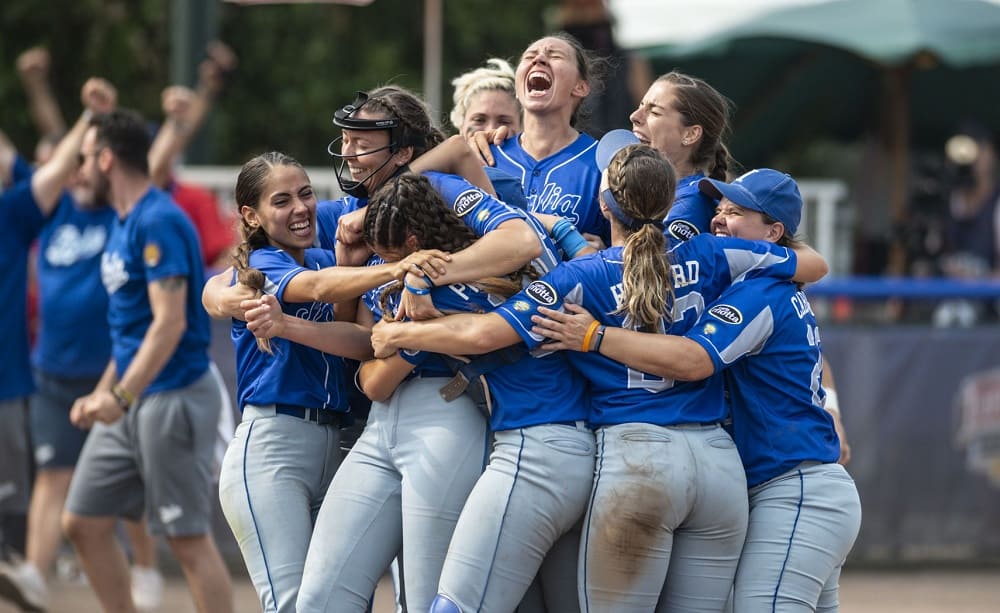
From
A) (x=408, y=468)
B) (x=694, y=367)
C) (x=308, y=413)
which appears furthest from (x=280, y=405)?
(x=694, y=367)

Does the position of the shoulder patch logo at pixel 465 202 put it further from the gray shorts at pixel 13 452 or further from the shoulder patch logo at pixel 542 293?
the gray shorts at pixel 13 452

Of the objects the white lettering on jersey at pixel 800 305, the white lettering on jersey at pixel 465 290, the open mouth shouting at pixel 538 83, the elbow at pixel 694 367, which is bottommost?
the elbow at pixel 694 367

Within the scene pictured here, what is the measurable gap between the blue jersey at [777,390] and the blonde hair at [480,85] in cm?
160

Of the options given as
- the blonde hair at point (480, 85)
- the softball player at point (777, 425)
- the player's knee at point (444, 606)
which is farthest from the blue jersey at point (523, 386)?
the blonde hair at point (480, 85)

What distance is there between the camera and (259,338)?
4309mm

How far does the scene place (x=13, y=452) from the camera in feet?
22.6

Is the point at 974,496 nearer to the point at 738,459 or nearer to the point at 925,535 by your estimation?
the point at 925,535

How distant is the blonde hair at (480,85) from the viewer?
17.7ft

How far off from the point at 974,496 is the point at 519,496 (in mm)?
5079

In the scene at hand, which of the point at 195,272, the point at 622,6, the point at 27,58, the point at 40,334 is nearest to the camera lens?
the point at 195,272

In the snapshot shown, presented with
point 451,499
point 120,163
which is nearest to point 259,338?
point 451,499

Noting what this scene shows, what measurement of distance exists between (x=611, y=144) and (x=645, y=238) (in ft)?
1.71

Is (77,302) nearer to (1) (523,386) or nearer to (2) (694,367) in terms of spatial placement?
(1) (523,386)

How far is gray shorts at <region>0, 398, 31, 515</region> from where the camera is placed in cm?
686
